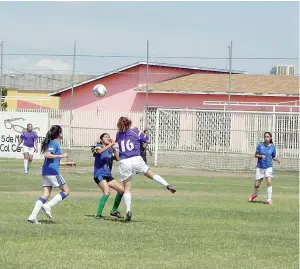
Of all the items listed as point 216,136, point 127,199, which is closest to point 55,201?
point 127,199

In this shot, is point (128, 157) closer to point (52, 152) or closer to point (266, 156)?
point (52, 152)

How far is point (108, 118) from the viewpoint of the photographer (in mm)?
47062

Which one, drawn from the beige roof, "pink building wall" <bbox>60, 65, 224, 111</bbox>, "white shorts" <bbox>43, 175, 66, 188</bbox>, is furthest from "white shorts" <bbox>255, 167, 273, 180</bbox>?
"pink building wall" <bbox>60, 65, 224, 111</bbox>

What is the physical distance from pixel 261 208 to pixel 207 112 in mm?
22703

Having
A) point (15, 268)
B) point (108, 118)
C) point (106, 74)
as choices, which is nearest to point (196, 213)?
point (15, 268)

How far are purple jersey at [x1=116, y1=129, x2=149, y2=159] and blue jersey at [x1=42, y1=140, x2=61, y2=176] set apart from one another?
4.25 ft

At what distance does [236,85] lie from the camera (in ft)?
183

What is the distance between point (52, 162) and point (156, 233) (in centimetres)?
274

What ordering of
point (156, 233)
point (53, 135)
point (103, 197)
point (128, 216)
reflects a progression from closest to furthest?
point (156, 233) < point (53, 135) < point (128, 216) < point (103, 197)

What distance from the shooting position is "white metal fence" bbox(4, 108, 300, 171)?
4194 centimetres

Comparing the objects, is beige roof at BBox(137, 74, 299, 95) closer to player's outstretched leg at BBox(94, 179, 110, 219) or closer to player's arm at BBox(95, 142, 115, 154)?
player's outstretched leg at BBox(94, 179, 110, 219)

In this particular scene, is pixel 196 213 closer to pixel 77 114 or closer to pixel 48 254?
pixel 48 254

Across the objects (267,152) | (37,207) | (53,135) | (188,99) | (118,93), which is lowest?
(37,207)

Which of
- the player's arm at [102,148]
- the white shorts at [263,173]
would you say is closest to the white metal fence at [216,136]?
the white shorts at [263,173]
